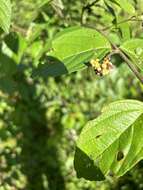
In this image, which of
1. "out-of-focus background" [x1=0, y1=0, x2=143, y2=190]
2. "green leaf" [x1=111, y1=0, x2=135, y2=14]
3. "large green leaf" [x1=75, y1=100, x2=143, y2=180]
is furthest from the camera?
"out-of-focus background" [x1=0, y1=0, x2=143, y2=190]

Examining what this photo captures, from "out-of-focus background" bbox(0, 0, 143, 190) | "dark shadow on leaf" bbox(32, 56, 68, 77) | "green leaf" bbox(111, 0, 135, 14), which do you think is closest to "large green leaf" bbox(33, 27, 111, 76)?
"dark shadow on leaf" bbox(32, 56, 68, 77)

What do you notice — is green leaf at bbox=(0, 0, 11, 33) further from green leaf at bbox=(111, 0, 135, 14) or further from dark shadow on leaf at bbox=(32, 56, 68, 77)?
green leaf at bbox=(111, 0, 135, 14)

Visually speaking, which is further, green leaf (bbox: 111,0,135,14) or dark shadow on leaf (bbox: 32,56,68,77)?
green leaf (bbox: 111,0,135,14)

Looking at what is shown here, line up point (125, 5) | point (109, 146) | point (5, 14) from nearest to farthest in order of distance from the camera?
point (5, 14) < point (109, 146) < point (125, 5)

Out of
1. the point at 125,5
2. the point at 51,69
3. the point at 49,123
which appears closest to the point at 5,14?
the point at 51,69

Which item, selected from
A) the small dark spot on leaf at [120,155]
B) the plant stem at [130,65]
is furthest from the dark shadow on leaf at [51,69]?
the small dark spot on leaf at [120,155]

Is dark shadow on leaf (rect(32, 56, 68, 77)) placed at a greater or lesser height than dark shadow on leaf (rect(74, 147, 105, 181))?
greater

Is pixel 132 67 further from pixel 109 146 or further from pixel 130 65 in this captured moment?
pixel 109 146

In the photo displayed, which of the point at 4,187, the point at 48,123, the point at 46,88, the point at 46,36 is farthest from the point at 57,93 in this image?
the point at 46,36
